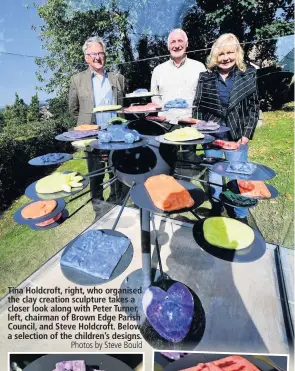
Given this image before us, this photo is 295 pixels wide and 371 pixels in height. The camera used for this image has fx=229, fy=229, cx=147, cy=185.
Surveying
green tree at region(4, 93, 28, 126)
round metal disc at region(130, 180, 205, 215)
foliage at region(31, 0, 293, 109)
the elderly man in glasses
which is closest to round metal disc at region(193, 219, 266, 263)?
round metal disc at region(130, 180, 205, 215)

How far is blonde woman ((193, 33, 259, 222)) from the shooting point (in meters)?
1.10

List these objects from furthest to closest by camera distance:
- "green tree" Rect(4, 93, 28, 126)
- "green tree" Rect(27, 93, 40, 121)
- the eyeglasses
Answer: "green tree" Rect(27, 93, 40, 121)
"green tree" Rect(4, 93, 28, 126)
the eyeglasses

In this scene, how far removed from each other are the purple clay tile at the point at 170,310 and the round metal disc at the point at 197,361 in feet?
0.14

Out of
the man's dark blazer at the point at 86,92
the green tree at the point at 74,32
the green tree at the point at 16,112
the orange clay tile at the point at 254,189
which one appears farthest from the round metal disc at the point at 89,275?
the green tree at the point at 16,112

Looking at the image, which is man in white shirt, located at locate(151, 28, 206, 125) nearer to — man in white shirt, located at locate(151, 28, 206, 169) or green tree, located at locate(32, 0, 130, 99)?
man in white shirt, located at locate(151, 28, 206, 169)

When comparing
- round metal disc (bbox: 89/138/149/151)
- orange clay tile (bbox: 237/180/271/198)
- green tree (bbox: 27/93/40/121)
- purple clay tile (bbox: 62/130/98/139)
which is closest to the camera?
round metal disc (bbox: 89/138/149/151)

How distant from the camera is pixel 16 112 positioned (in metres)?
1.95

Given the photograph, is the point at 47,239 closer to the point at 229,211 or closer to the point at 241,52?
the point at 229,211

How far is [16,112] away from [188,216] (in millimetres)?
1717

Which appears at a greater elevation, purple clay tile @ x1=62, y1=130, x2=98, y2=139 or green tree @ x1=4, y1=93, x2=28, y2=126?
green tree @ x1=4, y1=93, x2=28, y2=126

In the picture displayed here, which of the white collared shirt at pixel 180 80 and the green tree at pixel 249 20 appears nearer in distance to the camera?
the green tree at pixel 249 20

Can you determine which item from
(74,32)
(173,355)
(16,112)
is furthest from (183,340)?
(16,112)

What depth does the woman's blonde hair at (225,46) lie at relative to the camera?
1072 millimetres

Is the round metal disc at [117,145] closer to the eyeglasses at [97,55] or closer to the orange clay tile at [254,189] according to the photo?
→ the orange clay tile at [254,189]
